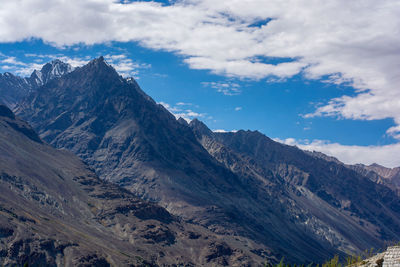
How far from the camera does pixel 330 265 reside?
4725 centimetres

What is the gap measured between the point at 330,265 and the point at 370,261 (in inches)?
263

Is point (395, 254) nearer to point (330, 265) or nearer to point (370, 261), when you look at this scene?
point (370, 261)

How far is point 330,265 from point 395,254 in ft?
40.9

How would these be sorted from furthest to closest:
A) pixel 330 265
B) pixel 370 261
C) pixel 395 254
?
pixel 330 265
pixel 370 261
pixel 395 254

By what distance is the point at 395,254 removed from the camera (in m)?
35.7

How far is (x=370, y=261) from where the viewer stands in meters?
41.2

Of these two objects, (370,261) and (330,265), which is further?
(330,265)

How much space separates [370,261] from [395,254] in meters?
5.96

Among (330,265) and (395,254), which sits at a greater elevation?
(395,254)

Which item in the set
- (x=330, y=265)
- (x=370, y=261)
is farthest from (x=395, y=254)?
(x=330, y=265)

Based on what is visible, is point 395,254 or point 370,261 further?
point 370,261

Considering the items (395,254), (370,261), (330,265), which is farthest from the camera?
(330,265)

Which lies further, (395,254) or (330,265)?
(330,265)
